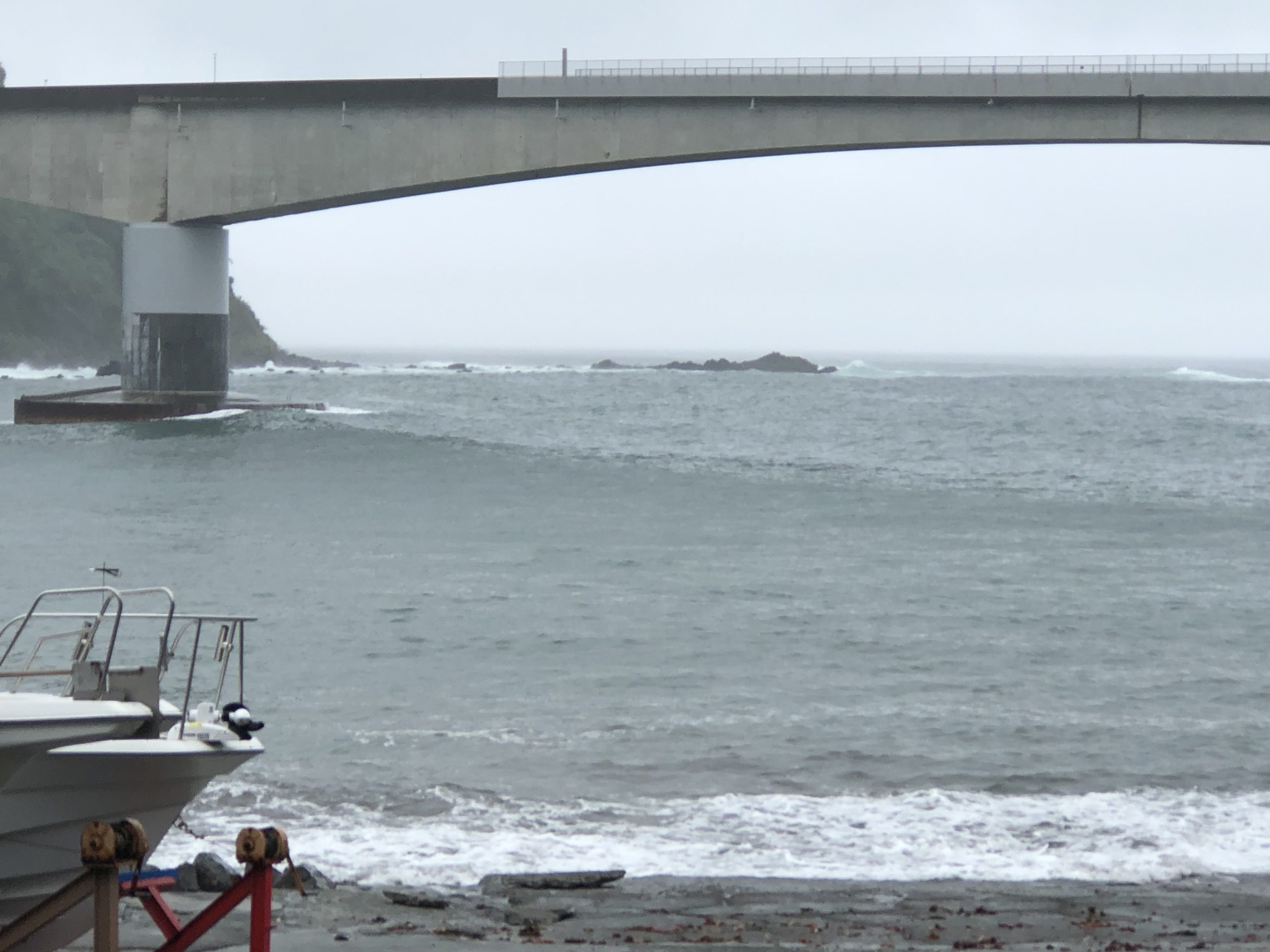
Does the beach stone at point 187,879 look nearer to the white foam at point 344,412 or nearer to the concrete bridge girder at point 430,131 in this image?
the concrete bridge girder at point 430,131

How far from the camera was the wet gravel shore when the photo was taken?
440 inches

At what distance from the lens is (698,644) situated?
78.0ft

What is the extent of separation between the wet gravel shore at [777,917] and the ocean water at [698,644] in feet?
1.94

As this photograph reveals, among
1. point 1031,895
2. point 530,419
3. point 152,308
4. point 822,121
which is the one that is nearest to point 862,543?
point 822,121

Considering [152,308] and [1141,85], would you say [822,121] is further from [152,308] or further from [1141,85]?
[152,308]

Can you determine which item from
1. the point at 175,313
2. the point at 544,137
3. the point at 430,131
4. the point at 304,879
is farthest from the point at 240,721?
the point at 175,313

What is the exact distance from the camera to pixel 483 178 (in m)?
53.2

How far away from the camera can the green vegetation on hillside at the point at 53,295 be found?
146125 mm

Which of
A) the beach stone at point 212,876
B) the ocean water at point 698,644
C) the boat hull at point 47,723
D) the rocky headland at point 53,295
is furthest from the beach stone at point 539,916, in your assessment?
the rocky headland at point 53,295

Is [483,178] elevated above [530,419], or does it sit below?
above

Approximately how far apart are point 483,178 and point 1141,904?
144 feet

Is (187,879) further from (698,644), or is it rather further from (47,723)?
(698,644)

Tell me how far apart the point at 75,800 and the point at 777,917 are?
17.3 ft

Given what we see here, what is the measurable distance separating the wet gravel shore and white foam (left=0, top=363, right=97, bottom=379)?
12104 centimetres
